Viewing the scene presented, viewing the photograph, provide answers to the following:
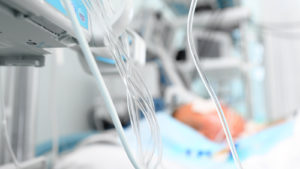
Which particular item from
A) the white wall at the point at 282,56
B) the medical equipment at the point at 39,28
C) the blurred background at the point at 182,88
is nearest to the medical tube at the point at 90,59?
the medical equipment at the point at 39,28

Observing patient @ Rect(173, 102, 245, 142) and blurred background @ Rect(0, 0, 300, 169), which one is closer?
blurred background @ Rect(0, 0, 300, 169)

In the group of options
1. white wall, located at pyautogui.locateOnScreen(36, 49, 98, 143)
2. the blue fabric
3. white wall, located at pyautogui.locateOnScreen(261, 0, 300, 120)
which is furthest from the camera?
white wall, located at pyautogui.locateOnScreen(261, 0, 300, 120)

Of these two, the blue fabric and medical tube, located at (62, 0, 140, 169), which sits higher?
medical tube, located at (62, 0, 140, 169)

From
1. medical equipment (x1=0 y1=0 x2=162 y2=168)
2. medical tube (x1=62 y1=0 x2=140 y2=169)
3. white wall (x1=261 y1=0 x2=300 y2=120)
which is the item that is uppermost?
white wall (x1=261 y1=0 x2=300 y2=120)

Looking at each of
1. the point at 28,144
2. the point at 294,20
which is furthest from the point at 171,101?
the point at 294,20

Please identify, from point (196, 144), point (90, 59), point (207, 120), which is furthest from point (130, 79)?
point (207, 120)

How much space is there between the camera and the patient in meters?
0.94

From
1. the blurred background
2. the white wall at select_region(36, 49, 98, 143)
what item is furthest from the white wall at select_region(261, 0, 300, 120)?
the white wall at select_region(36, 49, 98, 143)

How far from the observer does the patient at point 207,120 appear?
945 mm

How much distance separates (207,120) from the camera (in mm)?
962

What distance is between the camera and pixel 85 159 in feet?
1.54

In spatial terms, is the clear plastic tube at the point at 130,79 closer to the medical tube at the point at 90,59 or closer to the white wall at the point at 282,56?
the medical tube at the point at 90,59

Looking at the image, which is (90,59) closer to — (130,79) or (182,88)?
(130,79)

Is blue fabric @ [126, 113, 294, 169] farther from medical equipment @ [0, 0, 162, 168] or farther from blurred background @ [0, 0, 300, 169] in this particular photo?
medical equipment @ [0, 0, 162, 168]
